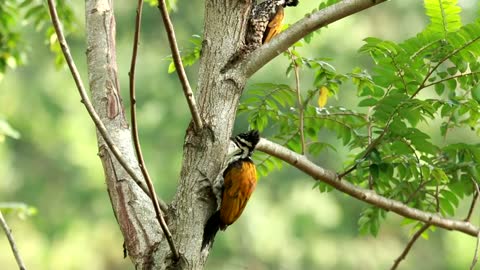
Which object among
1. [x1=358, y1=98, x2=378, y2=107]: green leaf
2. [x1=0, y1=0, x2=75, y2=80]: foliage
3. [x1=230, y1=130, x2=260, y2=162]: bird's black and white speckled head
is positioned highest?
[x1=0, y1=0, x2=75, y2=80]: foliage

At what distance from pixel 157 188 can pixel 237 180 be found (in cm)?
1161

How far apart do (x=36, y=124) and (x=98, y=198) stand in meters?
1.83

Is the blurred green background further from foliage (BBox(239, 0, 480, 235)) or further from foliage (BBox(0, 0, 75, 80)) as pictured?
foliage (BBox(239, 0, 480, 235))

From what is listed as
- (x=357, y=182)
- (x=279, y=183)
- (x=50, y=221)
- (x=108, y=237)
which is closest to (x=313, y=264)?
(x=279, y=183)

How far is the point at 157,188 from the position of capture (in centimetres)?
1452

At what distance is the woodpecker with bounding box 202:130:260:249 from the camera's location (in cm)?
286

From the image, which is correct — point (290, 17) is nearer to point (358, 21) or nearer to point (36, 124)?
point (358, 21)

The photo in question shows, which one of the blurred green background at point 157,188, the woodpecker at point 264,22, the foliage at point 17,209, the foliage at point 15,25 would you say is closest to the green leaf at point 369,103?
the woodpecker at point 264,22

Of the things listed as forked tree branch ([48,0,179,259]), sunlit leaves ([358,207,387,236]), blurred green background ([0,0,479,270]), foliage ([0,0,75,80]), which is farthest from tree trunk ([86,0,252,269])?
blurred green background ([0,0,479,270])

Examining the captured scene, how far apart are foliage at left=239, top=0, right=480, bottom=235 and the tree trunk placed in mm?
536

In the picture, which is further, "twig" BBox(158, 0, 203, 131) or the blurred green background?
the blurred green background

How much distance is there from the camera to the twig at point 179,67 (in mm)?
2115

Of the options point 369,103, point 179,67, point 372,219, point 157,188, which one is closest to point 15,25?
point 372,219

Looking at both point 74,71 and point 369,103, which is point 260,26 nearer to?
point 369,103
